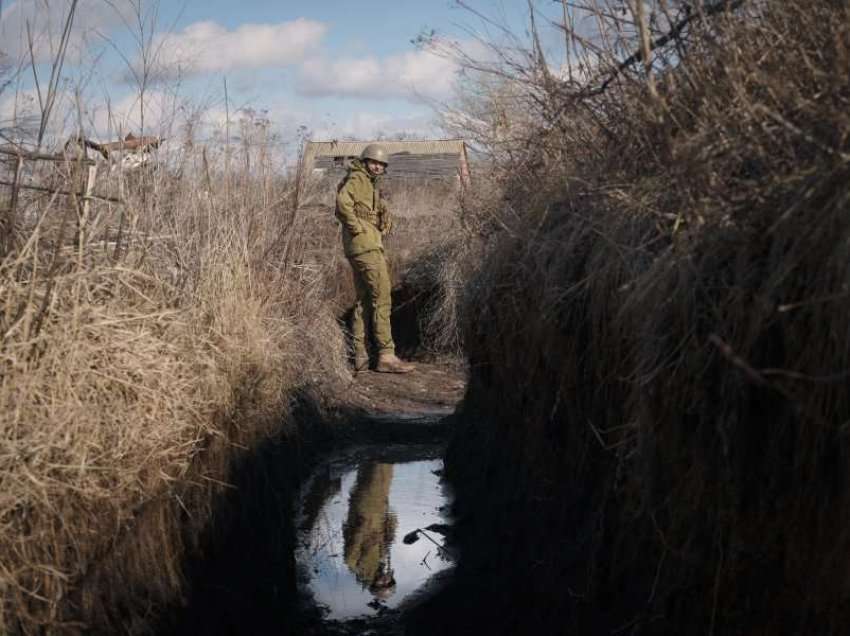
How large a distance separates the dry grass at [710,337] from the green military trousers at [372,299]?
692 cm

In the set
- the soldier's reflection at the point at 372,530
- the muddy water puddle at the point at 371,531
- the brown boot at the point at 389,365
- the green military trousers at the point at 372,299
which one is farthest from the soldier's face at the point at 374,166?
the soldier's reflection at the point at 372,530

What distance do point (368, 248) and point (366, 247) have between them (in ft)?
0.08

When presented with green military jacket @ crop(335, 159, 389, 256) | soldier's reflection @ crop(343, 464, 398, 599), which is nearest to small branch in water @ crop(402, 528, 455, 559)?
soldier's reflection @ crop(343, 464, 398, 599)

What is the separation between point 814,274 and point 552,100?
269cm

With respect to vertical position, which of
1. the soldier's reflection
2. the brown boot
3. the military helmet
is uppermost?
the military helmet

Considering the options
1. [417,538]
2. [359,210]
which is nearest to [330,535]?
[417,538]

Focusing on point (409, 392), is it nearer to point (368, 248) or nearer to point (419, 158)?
point (368, 248)

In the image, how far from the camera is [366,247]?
11984 mm

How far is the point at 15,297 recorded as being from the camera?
15.8 feet

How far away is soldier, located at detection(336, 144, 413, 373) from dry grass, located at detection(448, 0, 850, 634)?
6813mm

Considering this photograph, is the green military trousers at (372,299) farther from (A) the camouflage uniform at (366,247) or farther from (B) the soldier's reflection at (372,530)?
(B) the soldier's reflection at (372,530)

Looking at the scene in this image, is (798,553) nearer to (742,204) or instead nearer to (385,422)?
(742,204)

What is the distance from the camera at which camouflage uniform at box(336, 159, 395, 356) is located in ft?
39.1

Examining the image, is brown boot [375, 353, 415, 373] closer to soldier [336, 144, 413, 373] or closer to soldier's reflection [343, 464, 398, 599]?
soldier [336, 144, 413, 373]
